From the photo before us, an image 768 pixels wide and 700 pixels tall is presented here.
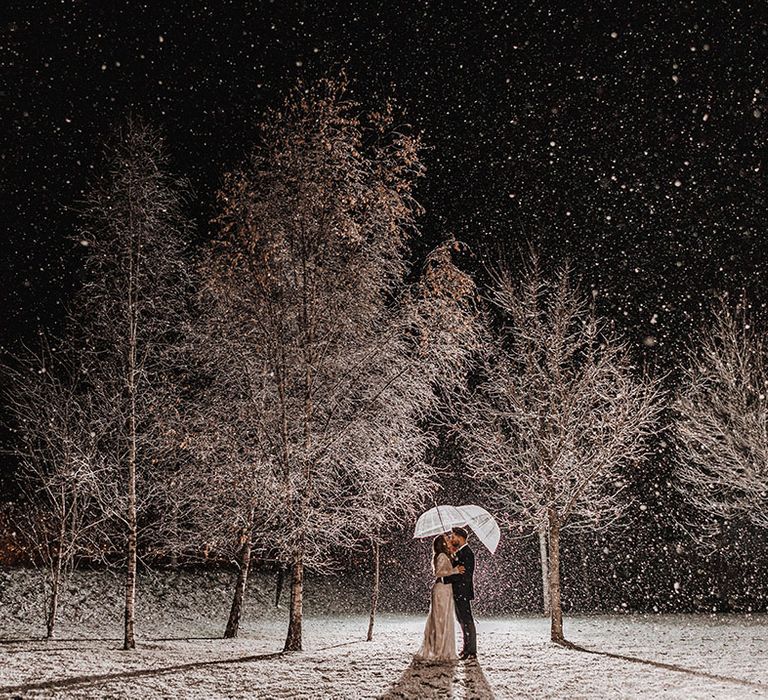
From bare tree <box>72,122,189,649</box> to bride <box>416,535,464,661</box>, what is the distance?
5163mm

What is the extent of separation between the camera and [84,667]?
10188 millimetres

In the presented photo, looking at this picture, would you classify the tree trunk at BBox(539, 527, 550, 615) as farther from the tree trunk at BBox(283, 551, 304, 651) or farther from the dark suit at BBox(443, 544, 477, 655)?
the tree trunk at BBox(283, 551, 304, 651)

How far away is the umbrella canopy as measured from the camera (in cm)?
1179

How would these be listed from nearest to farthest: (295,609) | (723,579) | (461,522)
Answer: (461,522)
(295,609)
(723,579)

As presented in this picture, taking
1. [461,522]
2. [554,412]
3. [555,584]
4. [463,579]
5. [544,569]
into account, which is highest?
[554,412]

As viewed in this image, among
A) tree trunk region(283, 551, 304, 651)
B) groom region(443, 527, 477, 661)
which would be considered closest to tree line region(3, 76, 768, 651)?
tree trunk region(283, 551, 304, 651)

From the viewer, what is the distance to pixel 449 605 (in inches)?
433

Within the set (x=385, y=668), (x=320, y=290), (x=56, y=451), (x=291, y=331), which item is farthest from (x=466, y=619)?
(x=56, y=451)

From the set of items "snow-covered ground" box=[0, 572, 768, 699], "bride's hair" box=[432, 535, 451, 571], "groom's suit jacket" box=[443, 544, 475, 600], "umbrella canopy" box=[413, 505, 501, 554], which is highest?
"umbrella canopy" box=[413, 505, 501, 554]

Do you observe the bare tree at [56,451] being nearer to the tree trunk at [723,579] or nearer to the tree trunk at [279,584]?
the tree trunk at [279,584]

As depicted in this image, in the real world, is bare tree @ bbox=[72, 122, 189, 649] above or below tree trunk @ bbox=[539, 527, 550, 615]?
above

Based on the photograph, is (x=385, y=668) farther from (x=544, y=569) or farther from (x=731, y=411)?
(x=544, y=569)

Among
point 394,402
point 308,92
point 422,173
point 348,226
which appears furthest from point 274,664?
point 308,92

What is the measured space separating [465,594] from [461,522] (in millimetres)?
1171
